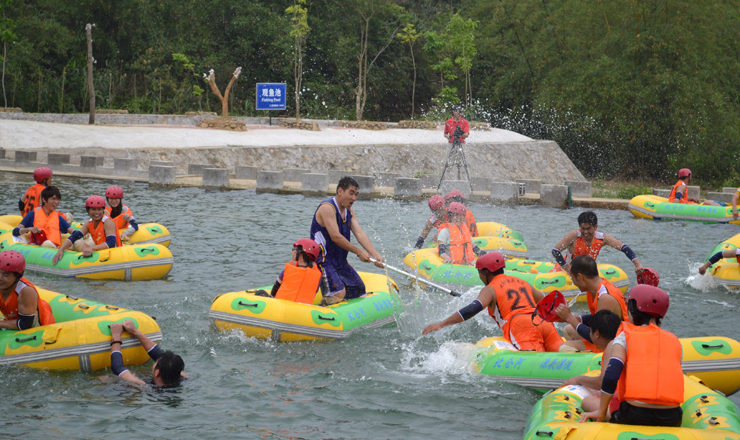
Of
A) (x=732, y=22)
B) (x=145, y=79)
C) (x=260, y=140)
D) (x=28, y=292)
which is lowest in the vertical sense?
(x=28, y=292)

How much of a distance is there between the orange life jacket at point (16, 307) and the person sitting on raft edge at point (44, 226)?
3503 mm

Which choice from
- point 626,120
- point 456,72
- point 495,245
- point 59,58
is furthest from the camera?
point 456,72

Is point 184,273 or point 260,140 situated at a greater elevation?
point 260,140

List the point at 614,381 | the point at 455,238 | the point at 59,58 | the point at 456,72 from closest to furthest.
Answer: the point at 614,381, the point at 455,238, the point at 59,58, the point at 456,72

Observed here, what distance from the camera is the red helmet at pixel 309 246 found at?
7.54 m

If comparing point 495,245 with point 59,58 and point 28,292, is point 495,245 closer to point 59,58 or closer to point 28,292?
point 28,292

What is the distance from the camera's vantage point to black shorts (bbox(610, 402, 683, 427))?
14.8 feet

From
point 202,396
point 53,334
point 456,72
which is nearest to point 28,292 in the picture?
point 53,334

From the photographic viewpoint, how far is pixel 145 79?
34.9 m

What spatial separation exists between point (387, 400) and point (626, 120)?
25.8 meters

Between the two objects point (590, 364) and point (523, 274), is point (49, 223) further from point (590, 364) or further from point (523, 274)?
point (590, 364)

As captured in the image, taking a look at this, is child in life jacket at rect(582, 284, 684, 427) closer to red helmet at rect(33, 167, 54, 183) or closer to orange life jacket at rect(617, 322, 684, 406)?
orange life jacket at rect(617, 322, 684, 406)

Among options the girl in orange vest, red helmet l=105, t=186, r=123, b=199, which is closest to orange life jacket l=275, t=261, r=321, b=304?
the girl in orange vest

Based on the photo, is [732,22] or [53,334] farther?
[732,22]
